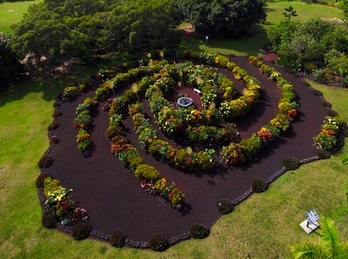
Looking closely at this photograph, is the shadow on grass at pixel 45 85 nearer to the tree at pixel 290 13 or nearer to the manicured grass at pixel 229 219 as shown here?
the manicured grass at pixel 229 219

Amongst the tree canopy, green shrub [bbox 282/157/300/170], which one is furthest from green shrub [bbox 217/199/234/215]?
the tree canopy

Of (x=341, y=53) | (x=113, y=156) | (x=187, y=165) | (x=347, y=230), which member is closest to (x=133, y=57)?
(x=113, y=156)

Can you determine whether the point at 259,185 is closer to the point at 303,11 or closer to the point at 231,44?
the point at 231,44

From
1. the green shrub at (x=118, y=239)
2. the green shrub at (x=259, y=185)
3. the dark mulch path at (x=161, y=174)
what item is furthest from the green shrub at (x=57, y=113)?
the green shrub at (x=259, y=185)

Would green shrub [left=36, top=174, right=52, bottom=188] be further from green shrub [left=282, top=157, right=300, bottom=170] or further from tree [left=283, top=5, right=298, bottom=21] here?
tree [left=283, top=5, right=298, bottom=21]

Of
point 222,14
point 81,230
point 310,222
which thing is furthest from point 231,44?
point 81,230

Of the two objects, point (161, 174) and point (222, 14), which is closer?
point (161, 174)
